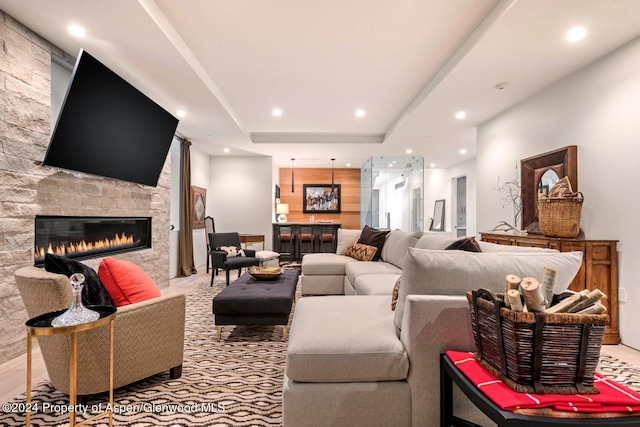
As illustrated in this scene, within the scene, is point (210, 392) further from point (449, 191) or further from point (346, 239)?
point (449, 191)

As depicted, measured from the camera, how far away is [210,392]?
1.97 m

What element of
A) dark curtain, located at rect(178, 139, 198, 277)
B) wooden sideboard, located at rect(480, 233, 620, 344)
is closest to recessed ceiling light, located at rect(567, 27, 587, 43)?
wooden sideboard, located at rect(480, 233, 620, 344)

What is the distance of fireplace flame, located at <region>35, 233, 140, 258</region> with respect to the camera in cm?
286

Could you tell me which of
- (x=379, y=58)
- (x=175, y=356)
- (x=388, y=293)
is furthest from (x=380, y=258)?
(x=175, y=356)

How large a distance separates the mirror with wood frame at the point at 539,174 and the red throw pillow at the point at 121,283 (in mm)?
3952

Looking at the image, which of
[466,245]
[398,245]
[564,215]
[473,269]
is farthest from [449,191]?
[473,269]

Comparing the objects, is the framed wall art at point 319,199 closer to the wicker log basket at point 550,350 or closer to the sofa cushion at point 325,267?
the sofa cushion at point 325,267

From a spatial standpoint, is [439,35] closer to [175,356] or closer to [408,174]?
[175,356]

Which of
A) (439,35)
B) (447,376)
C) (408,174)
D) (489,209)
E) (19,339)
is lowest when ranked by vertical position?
(19,339)

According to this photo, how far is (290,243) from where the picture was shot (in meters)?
7.80

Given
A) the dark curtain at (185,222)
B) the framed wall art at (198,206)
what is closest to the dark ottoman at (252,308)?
the dark curtain at (185,222)

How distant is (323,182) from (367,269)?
5960 millimetres

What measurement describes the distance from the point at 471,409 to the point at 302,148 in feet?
19.7

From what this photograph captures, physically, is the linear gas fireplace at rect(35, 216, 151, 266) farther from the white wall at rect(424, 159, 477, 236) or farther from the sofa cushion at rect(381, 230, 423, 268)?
the white wall at rect(424, 159, 477, 236)
